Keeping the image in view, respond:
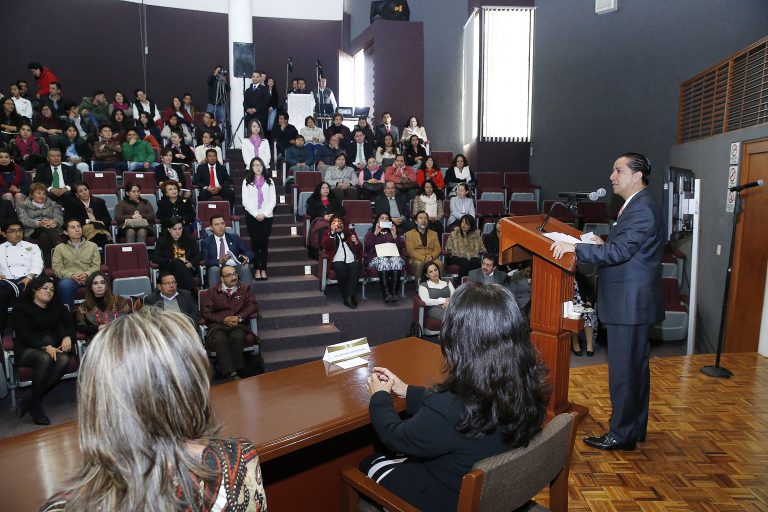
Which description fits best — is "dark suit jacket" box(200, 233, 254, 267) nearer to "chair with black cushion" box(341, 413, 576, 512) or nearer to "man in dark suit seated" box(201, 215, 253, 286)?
"man in dark suit seated" box(201, 215, 253, 286)

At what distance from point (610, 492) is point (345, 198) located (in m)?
5.98

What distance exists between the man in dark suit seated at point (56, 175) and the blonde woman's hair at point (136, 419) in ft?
21.6

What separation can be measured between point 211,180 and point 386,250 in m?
2.77

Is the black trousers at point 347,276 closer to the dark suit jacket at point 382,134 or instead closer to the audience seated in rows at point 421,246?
the audience seated in rows at point 421,246

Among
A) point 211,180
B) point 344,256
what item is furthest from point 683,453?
point 211,180

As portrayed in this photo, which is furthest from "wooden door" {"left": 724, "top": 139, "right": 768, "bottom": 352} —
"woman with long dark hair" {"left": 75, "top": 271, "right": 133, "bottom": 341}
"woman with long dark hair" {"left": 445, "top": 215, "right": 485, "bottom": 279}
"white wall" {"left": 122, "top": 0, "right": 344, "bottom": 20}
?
"white wall" {"left": 122, "top": 0, "right": 344, "bottom": 20}

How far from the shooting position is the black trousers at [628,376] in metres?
2.81

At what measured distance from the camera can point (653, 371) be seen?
4.25 meters

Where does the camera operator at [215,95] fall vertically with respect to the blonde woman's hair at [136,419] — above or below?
above

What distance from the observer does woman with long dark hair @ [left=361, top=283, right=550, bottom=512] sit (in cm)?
147

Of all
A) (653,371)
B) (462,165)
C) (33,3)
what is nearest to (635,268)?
(653,371)

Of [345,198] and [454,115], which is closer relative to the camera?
[345,198]

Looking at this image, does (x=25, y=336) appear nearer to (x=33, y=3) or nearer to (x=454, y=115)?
(x=454, y=115)

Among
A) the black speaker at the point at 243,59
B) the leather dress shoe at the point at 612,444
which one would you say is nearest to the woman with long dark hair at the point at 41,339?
the leather dress shoe at the point at 612,444
